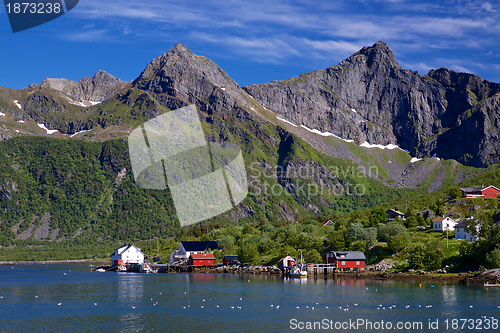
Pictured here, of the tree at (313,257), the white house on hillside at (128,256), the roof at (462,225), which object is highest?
the roof at (462,225)

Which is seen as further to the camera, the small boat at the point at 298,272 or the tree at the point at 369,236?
the tree at the point at 369,236

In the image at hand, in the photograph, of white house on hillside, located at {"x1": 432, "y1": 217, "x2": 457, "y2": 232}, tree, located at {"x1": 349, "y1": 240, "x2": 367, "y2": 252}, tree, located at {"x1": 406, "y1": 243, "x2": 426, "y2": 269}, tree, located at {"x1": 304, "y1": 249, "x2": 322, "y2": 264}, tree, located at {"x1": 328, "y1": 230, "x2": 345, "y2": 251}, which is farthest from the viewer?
tree, located at {"x1": 328, "y1": 230, "x2": 345, "y2": 251}

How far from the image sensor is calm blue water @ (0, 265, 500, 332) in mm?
38625

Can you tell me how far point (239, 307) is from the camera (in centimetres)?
4666

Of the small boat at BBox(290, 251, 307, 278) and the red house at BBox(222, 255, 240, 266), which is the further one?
the red house at BBox(222, 255, 240, 266)

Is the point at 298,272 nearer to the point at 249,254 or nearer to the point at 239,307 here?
the point at 249,254

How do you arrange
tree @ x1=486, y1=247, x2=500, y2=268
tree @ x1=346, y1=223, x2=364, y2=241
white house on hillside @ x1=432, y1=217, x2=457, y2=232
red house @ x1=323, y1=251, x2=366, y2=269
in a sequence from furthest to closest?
tree @ x1=346, y1=223, x2=364, y2=241, white house on hillside @ x1=432, y1=217, x2=457, y2=232, red house @ x1=323, y1=251, x2=366, y2=269, tree @ x1=486, y1=247, x2=500, y2=268

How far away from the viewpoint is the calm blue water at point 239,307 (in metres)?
38.6

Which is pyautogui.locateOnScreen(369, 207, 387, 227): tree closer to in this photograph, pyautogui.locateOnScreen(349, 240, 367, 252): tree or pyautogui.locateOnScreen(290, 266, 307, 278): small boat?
pyautogui.locateOnScreen(349, 240, 367, 252): tree

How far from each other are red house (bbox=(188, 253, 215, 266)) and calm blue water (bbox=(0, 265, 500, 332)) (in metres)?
47.8

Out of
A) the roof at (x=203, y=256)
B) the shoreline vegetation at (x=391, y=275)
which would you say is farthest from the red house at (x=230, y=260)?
the roof at (x=203, y=256)

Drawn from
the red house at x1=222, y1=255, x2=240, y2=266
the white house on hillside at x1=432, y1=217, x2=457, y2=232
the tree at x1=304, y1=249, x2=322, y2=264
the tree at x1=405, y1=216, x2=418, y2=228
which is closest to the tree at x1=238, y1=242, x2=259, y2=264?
the red house at x1=222, y1=255, x2=240, y2=266

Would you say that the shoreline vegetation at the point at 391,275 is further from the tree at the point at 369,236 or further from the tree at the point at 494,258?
the tree at the point at 369,236

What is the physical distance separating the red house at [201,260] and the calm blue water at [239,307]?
47.8 metres
